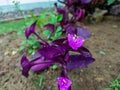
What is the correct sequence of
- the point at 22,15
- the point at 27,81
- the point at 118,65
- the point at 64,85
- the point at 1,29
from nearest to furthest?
the point at 64,85 → the point at 27,81 → the point at 118,65 → the point at 1,29 → the point at 22,15

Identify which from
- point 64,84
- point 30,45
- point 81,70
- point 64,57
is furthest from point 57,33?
point 64,84

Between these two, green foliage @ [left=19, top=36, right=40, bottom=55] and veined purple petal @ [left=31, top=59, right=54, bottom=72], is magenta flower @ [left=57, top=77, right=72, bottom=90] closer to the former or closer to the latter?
veined purple petal @ [left=31, top=59, right=54, bottom=72]

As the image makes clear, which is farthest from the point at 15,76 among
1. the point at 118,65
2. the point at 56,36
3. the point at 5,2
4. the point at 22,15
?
the point at 5,2

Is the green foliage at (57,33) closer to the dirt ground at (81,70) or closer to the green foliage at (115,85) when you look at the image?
the dirt ground at (81,70)

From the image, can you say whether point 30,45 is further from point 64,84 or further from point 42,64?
point 64,84

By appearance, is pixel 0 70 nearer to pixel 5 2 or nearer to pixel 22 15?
pixel 22 15

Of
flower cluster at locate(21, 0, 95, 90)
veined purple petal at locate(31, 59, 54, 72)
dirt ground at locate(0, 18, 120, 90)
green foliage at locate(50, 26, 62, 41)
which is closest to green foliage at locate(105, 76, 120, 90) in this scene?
dirt ground at locate(0, 18, 120, 90)

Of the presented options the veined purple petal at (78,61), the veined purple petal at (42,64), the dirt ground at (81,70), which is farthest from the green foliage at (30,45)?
the veined purple petal at (78,61)

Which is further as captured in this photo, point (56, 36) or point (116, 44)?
point (116, 44)

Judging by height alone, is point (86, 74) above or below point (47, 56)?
below
